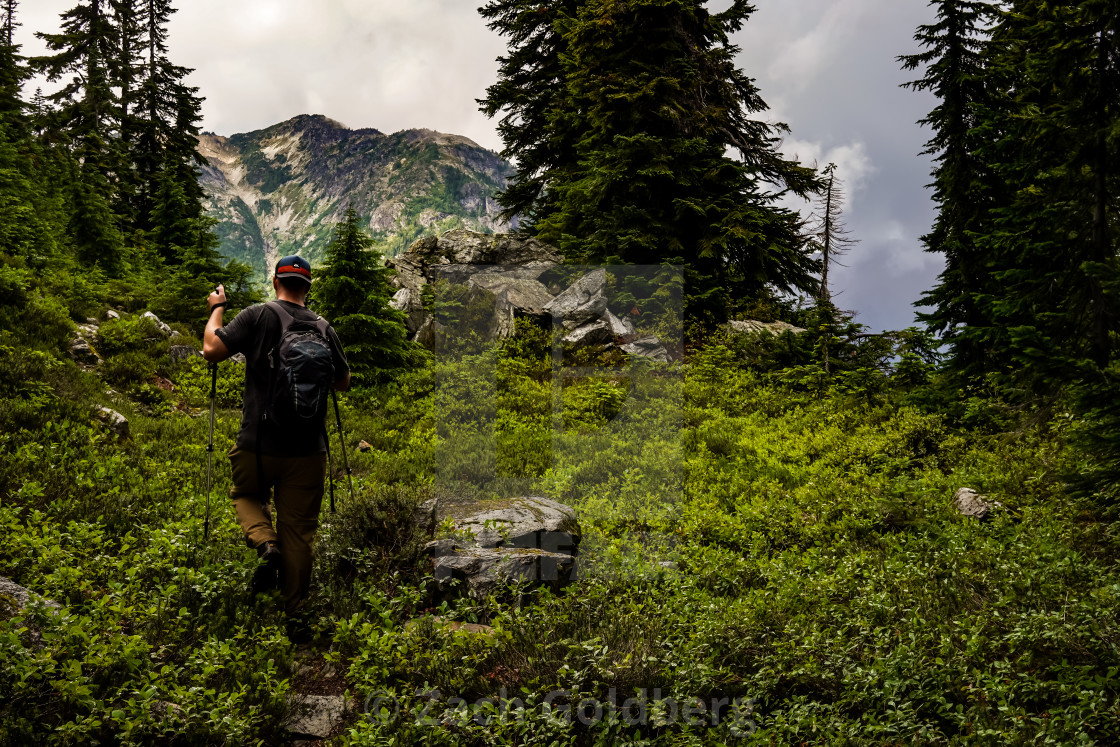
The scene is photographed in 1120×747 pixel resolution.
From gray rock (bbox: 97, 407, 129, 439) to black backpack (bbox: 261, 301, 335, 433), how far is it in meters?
5.20

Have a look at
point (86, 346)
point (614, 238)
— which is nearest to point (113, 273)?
point (86, 346)

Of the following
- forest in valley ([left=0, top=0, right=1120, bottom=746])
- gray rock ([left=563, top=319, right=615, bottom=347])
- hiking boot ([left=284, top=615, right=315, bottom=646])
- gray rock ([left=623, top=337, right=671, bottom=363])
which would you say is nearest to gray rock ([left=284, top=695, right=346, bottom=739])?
forest in valley ([left=0, top=0, right=1120, bottom=746])

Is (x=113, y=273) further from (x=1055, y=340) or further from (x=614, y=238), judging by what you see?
(x=1055, y=340)

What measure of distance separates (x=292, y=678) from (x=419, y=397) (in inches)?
362

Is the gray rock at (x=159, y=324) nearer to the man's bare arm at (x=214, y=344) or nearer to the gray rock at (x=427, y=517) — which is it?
the man's bare arm at (x=214, y=344)

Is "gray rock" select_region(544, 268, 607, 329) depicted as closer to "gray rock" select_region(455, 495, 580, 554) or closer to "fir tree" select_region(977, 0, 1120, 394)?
"gray rock" select_region(455, 495, 580, 554)

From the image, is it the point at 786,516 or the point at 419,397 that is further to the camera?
the point at 419,397

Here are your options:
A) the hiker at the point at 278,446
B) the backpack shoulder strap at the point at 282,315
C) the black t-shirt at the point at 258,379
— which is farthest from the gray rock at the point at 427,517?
the backpack shoulder strap at the point at 282,315

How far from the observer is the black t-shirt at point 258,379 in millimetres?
4660

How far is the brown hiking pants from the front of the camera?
185 inches

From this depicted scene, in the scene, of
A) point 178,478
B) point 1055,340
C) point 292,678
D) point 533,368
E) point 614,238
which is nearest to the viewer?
point 292,678

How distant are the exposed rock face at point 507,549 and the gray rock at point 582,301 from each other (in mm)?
10179

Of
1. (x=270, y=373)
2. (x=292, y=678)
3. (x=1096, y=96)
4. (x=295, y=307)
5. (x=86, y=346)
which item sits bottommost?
(x=292, y=678)

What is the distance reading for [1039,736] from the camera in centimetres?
321
